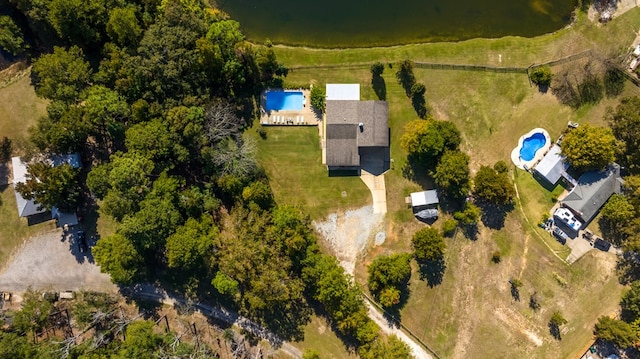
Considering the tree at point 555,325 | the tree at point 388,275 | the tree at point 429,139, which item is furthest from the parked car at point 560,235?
the tree at point 388,275

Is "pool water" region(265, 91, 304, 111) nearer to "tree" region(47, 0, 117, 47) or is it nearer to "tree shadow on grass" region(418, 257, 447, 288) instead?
"tree" region(47, 0, 117, 47)

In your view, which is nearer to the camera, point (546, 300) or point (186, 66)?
point (186, 66)

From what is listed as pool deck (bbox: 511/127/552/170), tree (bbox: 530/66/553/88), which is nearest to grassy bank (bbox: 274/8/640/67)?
tree (bbox: 530/66/553/88)

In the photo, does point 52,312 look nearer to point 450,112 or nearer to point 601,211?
point 450,112

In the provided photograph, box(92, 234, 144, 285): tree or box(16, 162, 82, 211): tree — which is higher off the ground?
box(16, 162, 82, 211): tree

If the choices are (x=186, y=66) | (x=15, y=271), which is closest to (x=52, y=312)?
(x=15, y=271)

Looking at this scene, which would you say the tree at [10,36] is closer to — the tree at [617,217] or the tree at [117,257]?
the tree at [117,257]

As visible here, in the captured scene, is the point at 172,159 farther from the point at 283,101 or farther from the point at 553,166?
the point at 553,166
